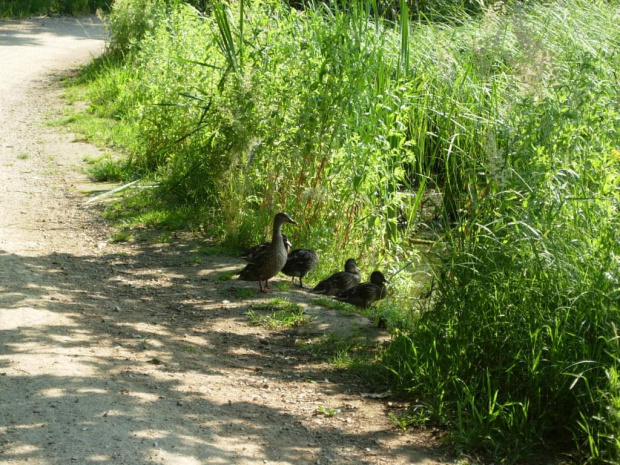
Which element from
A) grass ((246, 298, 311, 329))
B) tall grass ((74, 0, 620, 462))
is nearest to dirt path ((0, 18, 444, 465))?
grass ((246, 298, 311, 329))

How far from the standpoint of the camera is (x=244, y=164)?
9.77 m

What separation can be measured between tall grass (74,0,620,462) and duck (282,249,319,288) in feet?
1.93

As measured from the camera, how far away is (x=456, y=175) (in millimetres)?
9336

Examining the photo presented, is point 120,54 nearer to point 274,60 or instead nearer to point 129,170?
point 129,170

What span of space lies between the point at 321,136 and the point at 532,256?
Result: 3.34 m

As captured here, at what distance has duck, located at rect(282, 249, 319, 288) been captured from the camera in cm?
882

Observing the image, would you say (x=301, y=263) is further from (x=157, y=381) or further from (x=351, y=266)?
(x=157, y=381)

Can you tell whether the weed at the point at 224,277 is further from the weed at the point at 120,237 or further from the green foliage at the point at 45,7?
the green foliage at the point at 45,7

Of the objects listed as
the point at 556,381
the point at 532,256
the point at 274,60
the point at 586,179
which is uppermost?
the point at 274,60

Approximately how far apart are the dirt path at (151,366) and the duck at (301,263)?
0.74 ft

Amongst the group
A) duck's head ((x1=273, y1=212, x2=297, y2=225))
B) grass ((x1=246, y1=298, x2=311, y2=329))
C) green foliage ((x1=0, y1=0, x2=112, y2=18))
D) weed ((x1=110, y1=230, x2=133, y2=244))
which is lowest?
grass ((x1=246, y1=298, x2=311, y2=329))

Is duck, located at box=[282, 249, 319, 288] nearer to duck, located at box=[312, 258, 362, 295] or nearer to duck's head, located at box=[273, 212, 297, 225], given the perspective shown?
duck, located at box=[312, 258, 362, 295]

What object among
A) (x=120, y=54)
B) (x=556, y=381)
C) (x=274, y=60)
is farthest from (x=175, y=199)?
(x=120, y=54)

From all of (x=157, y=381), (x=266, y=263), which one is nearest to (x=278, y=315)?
(x=266, y=263)
